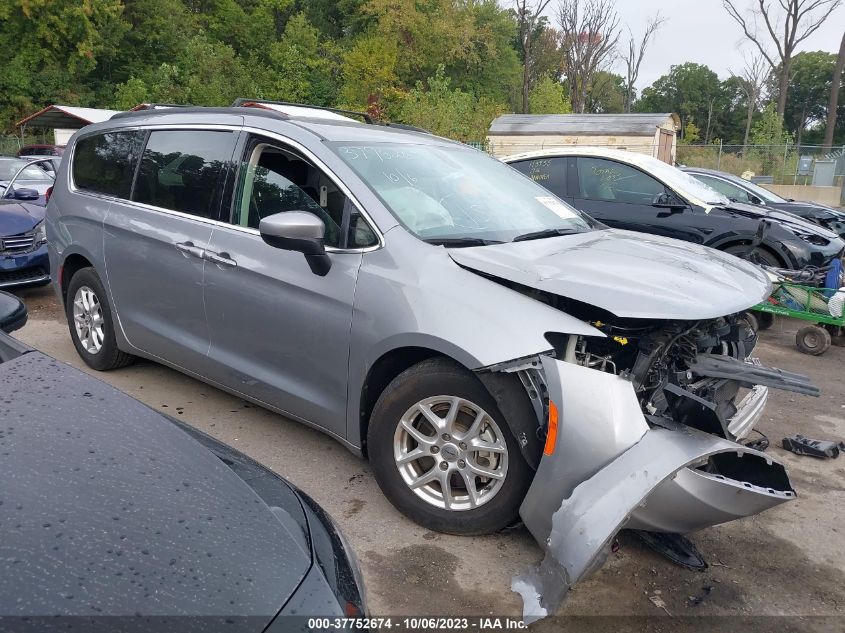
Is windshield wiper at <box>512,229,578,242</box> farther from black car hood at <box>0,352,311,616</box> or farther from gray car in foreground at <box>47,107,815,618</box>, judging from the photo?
black car hood at <box>0,352,311,616</box>

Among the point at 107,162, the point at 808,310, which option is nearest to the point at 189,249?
the point at 107,162

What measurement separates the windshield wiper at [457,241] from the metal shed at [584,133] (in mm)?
15900

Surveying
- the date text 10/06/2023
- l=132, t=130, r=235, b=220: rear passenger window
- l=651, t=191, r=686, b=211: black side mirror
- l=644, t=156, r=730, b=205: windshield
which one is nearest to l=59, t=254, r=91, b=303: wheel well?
l=132, t=130, r=235, b=220: rear passenger window

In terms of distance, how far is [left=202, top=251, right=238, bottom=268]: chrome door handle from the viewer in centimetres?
359

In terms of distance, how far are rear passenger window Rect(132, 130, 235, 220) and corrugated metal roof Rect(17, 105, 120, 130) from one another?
2388 centimetres

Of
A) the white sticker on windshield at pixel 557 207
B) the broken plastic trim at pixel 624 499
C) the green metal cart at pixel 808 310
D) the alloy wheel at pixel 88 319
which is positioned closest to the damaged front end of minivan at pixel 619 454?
the broken plastic trim at pixel 624 499

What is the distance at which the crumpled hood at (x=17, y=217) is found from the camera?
23.1 ft

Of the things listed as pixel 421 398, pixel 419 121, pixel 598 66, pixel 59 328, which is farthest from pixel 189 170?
pixel 598 66

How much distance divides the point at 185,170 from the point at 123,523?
2996 millimetres

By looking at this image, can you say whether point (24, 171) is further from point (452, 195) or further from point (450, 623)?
point (450, 623)

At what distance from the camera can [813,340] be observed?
6.34 metres

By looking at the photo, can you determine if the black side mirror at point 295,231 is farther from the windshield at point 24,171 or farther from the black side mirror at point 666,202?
the windshield at point 24,171

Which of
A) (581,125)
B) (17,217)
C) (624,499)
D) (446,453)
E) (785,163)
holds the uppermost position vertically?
(581,125)

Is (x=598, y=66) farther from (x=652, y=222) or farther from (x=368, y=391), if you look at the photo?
(x=368, y=391)
